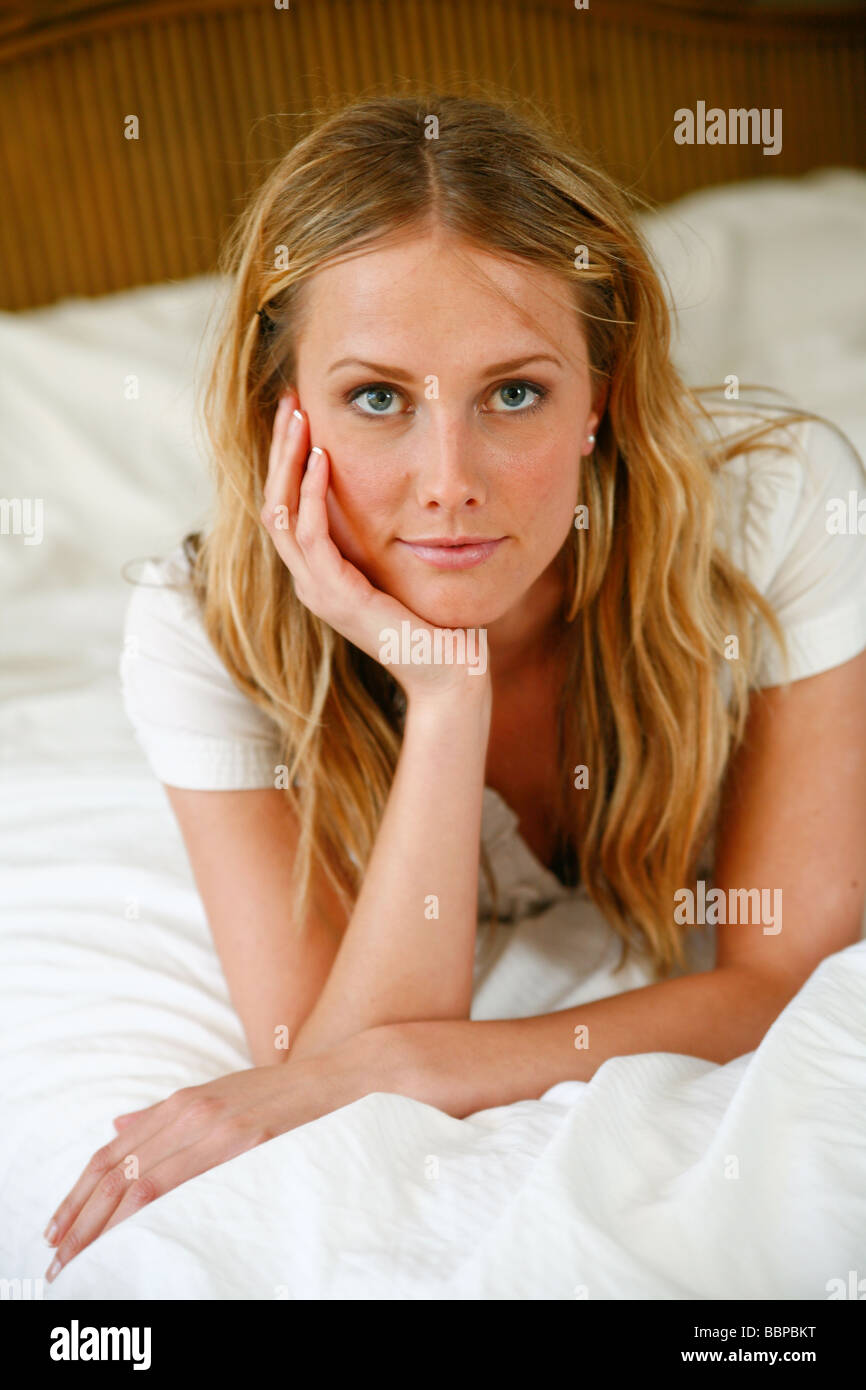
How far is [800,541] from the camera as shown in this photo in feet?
3.84

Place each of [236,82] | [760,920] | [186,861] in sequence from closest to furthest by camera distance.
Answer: [760,920], [186,861], [236,82]

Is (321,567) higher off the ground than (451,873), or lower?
higher

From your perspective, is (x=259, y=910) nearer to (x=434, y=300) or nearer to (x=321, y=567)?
(x=321, y=567)

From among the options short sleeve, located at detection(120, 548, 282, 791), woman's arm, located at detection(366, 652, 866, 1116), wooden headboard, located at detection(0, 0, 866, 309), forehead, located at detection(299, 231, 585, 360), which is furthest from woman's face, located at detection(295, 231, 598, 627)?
wooden headboard, located at detection(0, 0, 866, 309)

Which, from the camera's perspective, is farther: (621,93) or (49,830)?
(621,93)

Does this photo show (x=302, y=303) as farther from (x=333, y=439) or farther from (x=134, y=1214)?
(x=134, y=1214)

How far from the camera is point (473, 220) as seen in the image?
94 centimetres

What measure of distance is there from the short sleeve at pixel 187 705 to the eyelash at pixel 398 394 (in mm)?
276

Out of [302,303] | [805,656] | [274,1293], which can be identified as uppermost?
[302,303]

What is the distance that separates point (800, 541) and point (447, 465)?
39 cm

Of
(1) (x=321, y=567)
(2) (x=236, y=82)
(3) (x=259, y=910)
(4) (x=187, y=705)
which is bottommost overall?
(3) (x=259, y=910)

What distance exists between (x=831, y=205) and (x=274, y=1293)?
212cm

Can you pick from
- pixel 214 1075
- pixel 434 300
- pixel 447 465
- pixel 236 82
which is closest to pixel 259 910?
pixel 214 1075

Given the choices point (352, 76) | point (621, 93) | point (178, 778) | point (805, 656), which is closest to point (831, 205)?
point (621, 93)
